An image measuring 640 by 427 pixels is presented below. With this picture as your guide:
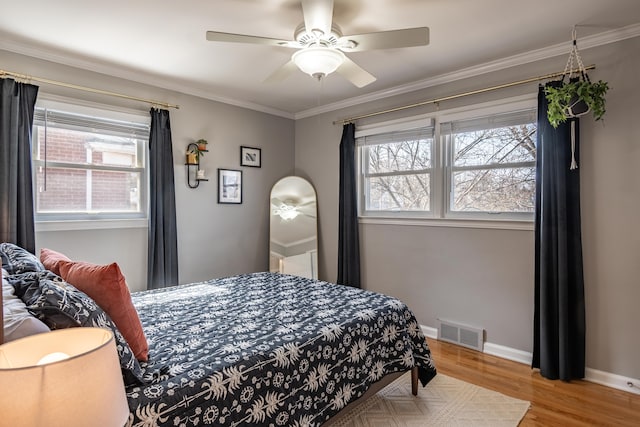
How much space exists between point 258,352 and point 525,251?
2.43m

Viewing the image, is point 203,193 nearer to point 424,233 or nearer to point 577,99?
point 424,233

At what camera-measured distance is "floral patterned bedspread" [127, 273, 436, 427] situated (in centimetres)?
136

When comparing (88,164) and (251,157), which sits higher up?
(251,157)

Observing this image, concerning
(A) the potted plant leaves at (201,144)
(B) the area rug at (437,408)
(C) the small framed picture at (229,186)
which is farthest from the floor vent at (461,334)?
(A) the potted plant leaves at (201,144)

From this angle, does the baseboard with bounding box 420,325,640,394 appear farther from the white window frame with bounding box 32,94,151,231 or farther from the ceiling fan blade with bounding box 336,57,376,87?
the white window frame with bounding box 32,94,151,231

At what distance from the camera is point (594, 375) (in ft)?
8.63

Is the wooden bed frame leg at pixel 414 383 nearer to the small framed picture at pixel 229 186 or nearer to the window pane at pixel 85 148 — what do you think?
the small framed picture at pixel 229 186

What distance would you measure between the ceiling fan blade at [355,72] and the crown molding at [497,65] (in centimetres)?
120

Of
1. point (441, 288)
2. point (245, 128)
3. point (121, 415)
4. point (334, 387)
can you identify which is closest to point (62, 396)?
point (121, 415)

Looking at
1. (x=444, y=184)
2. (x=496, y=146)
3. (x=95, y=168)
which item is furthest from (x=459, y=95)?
(x=95, y=168)

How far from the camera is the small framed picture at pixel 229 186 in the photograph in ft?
13.3

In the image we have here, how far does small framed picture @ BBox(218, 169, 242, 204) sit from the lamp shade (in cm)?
320

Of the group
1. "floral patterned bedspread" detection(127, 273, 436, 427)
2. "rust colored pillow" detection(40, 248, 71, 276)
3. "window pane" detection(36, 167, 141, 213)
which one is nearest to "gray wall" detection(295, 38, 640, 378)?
"floral patterned bedspread" detection(127, 273, 436, 427)

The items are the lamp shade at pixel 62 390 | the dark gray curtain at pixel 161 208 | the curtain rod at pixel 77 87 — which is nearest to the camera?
the lamp shade at pixel 62 390
